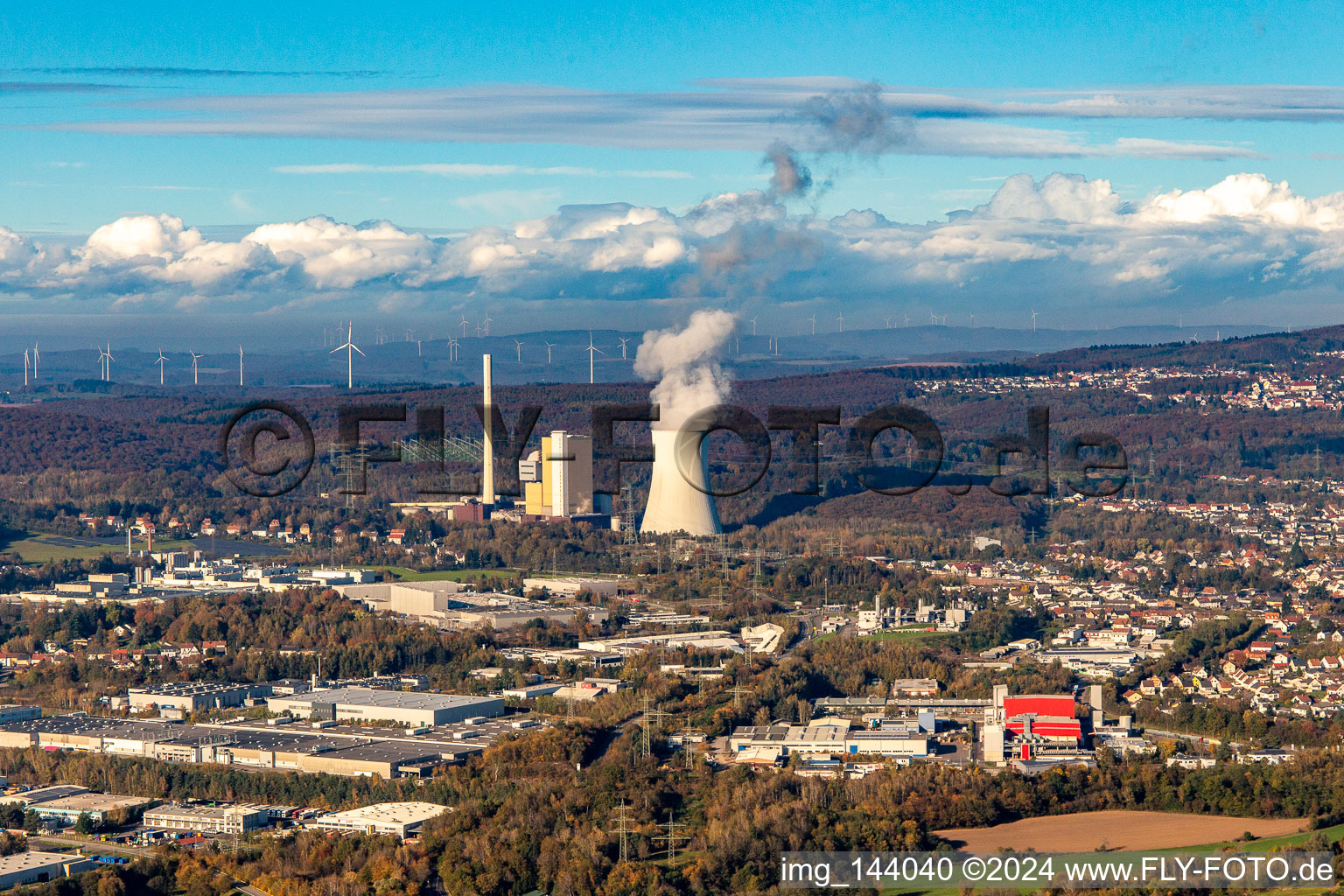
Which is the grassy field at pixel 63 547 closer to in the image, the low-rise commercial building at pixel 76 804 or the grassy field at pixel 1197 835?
the low-rise commercial building at pixel 76 804

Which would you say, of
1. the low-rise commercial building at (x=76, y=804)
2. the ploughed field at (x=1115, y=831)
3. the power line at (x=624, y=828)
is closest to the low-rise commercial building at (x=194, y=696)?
the low-rise commercial building at (x=76, y=804)

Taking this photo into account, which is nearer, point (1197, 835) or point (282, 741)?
A: point (1197, 835)

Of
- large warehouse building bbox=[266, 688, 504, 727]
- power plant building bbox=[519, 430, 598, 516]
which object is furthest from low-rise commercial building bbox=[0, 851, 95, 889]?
power plant building bbox=[519, 430, 598, 516]

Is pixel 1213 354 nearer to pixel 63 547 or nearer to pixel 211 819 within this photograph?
pixel 63 547

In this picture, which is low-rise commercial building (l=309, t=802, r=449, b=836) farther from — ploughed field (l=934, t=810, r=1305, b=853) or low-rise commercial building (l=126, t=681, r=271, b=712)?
low-rise commercial building (l=126, t=681, r=271, b=712)

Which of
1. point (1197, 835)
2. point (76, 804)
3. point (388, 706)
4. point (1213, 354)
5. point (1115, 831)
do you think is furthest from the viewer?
point (1213, 354)

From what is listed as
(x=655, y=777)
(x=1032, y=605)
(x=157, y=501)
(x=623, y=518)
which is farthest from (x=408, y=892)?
(x=157, y=501)

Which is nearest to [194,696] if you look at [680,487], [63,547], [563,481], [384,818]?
[384,818]
